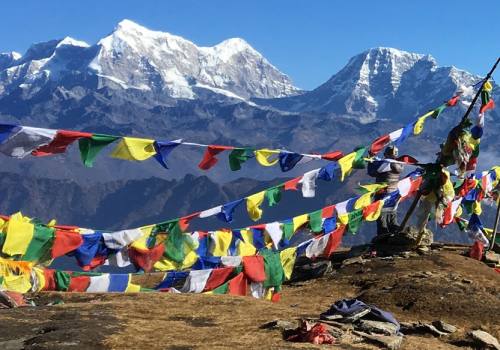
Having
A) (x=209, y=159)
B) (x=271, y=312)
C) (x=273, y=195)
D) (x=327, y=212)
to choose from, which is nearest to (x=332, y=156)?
(x=273, y=195)

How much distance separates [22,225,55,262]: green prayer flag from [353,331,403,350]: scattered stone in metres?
7.39

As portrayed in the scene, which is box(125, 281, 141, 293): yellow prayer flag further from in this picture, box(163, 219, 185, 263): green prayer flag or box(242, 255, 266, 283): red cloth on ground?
box(242, 255, 266, 283): red cloth on ground

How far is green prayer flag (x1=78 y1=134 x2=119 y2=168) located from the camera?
1642 centimetres

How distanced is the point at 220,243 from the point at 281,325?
633 cm

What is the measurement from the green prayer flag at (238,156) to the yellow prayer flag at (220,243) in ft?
6.78

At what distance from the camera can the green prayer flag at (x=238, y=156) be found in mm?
19653

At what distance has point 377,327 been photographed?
14484 mm

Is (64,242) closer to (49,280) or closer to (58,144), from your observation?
(58,144)

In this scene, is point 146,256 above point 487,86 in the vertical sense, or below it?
below

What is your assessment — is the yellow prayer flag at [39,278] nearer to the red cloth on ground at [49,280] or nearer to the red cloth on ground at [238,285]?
the red cloth on ground at [49,280]

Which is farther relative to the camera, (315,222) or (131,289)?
(315,222)

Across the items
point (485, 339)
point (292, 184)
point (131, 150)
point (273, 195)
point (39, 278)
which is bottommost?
point (485, 339)

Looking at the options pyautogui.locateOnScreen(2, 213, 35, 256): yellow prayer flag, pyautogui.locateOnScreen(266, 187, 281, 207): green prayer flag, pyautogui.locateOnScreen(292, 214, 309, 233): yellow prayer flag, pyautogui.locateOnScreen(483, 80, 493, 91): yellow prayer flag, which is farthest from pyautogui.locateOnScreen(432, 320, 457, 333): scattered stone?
pyautogui.locateOnScreen(483, 80, 493, 91): yellow prayer flag

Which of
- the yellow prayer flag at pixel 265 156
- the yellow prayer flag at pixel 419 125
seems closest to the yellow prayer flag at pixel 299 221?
the yellow prayer flag at pixel 265 156
